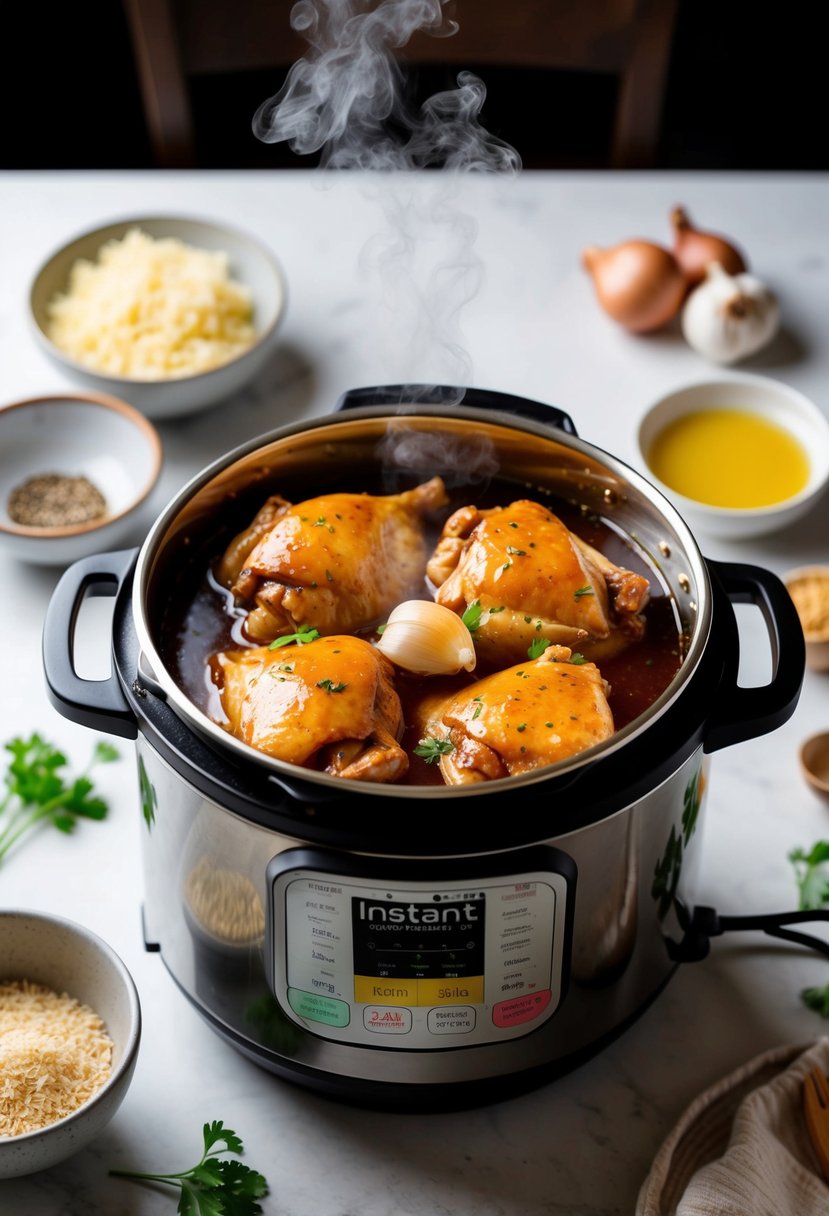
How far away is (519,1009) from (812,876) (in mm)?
532

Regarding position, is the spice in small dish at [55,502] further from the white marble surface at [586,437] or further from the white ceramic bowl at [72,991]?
the white ceramic bowl at [72,991]

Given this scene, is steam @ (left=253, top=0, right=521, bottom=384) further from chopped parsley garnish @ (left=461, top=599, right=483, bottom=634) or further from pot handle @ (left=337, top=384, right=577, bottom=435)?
chopped parsley garnish @ (left=461, top=599, right=483, bottom=634)

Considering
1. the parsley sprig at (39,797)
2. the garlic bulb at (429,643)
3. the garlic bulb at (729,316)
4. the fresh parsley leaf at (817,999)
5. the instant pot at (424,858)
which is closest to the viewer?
the instant pot at (424,858)

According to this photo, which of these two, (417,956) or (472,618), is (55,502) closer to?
(472,618)

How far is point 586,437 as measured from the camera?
2176 mm

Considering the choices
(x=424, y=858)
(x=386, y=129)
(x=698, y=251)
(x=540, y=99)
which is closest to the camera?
(x=424, y=858)

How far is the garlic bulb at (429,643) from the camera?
135cm

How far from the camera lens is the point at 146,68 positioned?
2.59 meters

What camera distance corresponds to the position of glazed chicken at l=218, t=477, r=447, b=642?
143cm

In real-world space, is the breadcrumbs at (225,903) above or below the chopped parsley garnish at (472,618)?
below

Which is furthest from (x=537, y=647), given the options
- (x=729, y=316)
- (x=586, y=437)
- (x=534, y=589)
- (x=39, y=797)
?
(x=729, y=316)

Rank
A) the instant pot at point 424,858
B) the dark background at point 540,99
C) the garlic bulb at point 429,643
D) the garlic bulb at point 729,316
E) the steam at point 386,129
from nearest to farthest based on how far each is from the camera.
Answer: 1. the instant pot at point 424,858
2. the garlic bulb at point 429,643
3. the steam at point 386,129
4. the garlic bulb at point 729,316
5. the dark background at point 540,99

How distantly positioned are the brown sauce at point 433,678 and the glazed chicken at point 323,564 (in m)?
0.03

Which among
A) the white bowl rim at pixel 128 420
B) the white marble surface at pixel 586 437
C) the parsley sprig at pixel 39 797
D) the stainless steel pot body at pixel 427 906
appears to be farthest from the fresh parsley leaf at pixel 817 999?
the white bowl rim at pixel 128 420
